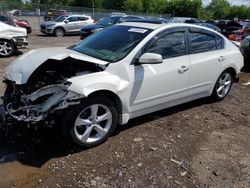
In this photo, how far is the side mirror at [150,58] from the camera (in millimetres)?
4145

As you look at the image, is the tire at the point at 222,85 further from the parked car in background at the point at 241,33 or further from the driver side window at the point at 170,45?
the parked car in background at the point at 241,33

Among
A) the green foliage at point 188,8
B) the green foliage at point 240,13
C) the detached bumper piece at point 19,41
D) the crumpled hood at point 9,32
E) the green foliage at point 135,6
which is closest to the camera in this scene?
the crumpled hood at point 9,32

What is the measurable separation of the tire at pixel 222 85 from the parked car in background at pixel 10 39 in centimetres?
762

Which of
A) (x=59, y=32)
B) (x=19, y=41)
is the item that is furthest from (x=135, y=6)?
(x=19, y=41)

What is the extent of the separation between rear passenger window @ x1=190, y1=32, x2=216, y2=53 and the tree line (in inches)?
2047

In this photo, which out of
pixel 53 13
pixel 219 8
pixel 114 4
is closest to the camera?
pixel 53 13

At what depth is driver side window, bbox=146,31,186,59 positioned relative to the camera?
4.53 m

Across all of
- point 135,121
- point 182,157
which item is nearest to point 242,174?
point 182,157

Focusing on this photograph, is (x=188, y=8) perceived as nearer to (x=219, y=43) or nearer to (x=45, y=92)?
(x=219, y=43)

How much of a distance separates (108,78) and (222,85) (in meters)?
3.00

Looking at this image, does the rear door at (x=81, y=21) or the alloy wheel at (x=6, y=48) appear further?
the rear door at (x=81, y=21)

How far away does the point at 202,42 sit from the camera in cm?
529

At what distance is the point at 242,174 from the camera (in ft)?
11.9

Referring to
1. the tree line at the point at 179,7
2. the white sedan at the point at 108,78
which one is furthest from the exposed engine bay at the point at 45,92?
the tree line at the point at 179,7
